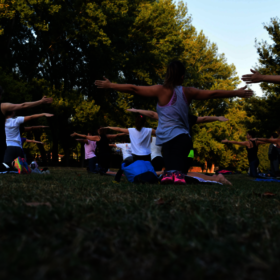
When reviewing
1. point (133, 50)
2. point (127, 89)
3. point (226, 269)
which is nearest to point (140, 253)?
point (226, 269)

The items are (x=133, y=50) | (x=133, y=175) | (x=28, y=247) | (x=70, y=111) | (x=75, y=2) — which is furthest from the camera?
(x=133, y=50)

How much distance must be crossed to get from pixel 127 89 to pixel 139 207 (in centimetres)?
326

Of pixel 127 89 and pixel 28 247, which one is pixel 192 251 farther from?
pixel 127 89

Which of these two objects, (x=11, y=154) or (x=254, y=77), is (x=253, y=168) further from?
(x=11, y=154)

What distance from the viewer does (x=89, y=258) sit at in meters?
1.37

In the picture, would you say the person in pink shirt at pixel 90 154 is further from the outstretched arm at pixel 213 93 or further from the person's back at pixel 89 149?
the outstretched arm at pixel 213 93

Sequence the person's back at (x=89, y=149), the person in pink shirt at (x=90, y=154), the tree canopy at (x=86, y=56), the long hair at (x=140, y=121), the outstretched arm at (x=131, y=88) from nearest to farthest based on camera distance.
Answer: the outstretched arm at (x=131, y=88) < the long hair at (x=140, y=121) < the person in pink shirt at (x=90, y=154) < the person's back at (x=89, y=149) < the tree canopy at (x=86, y=56)

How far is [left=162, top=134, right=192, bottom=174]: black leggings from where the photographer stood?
19.2 feet

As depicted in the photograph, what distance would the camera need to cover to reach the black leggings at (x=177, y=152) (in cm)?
584

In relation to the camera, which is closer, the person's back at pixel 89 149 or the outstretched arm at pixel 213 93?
the outstretched arm at pixel 213 93

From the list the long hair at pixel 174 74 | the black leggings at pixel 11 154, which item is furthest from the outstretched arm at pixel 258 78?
the black leggings at pixel 11 154

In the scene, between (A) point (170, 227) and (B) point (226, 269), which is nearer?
(B) point (226, 269)

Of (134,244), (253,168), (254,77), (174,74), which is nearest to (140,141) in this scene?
(174,74)

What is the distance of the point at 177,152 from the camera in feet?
19.2
